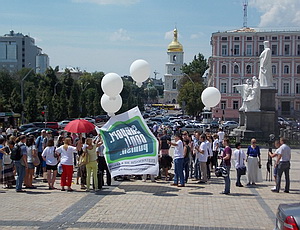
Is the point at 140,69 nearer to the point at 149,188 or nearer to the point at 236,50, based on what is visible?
the point at 149,188

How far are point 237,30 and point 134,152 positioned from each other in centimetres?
6983

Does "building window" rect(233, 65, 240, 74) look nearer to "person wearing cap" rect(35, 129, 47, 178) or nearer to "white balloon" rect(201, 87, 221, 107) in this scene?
"white balloon" rect(201, 87, 221, 107)

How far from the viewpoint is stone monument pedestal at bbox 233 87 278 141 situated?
34.1m

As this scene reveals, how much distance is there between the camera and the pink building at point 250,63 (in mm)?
78938

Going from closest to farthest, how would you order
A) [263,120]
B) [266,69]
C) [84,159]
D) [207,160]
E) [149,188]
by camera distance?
[84,159] → [149,188] → [207,160] → [263,120] → [266,69]

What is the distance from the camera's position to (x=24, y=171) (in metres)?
14.4

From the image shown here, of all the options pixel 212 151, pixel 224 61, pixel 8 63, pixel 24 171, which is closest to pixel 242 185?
pixel 212 151

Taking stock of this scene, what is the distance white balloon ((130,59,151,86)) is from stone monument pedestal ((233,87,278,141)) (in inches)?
681

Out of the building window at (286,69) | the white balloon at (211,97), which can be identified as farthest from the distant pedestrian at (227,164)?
the building window at (286,69)

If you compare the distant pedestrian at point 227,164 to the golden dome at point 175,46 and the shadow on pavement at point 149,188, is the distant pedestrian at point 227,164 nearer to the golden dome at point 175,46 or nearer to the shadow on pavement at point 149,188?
the shadow on pavement at point 149,188

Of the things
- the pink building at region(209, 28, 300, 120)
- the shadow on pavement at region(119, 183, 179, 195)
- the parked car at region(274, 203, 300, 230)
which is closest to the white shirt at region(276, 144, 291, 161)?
the shadow on pavement at region(119, 183, 179, 195)

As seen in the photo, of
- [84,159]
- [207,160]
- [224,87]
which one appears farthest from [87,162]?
[224,87]

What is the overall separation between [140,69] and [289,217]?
39.7 feet

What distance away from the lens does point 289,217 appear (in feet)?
21.7
